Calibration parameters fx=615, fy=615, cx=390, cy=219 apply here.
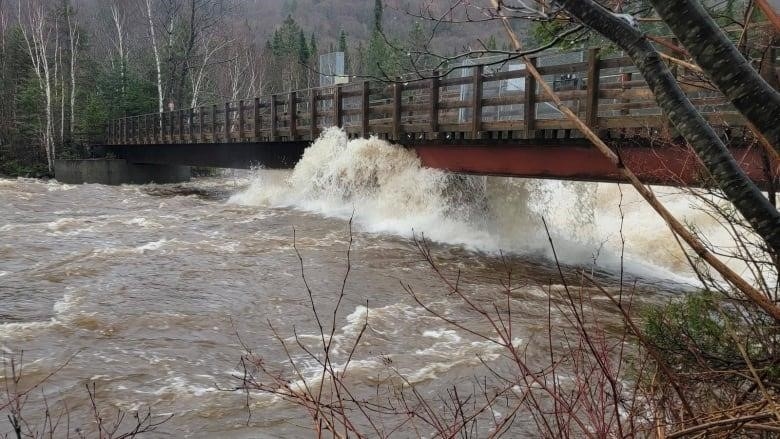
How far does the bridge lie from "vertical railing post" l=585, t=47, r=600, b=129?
0.02m

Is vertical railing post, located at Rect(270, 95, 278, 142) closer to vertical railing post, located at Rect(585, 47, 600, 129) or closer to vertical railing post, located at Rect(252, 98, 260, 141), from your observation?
vertical railing post, located at Rect(252, 98, 260, 141)

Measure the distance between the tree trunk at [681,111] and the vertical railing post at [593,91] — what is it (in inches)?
350

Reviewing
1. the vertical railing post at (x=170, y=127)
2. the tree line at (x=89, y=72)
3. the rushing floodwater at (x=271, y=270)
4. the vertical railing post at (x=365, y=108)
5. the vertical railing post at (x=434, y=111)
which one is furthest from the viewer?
the tree line at (x=89, y=72)

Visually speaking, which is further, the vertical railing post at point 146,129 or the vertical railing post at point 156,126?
the vertical railing post at point 146,129

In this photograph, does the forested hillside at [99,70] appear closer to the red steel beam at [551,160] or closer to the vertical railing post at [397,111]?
the vertical railing post at [397,111]

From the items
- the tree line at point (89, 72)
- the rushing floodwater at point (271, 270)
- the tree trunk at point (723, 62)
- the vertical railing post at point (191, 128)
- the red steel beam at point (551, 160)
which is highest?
the tree line at point (89, 72)

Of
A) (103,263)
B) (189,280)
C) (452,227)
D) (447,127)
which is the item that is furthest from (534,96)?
(103,263)

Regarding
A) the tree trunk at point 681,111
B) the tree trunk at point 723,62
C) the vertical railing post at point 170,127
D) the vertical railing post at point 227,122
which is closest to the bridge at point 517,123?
the vertical railing post at point 227,122

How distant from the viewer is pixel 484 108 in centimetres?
1408

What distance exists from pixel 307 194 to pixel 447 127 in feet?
20.7

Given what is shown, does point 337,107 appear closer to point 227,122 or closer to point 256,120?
point 256,120

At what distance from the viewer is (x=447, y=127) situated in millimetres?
12789

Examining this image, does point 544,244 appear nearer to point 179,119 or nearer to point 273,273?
point 273,273

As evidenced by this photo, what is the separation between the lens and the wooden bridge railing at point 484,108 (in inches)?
369
